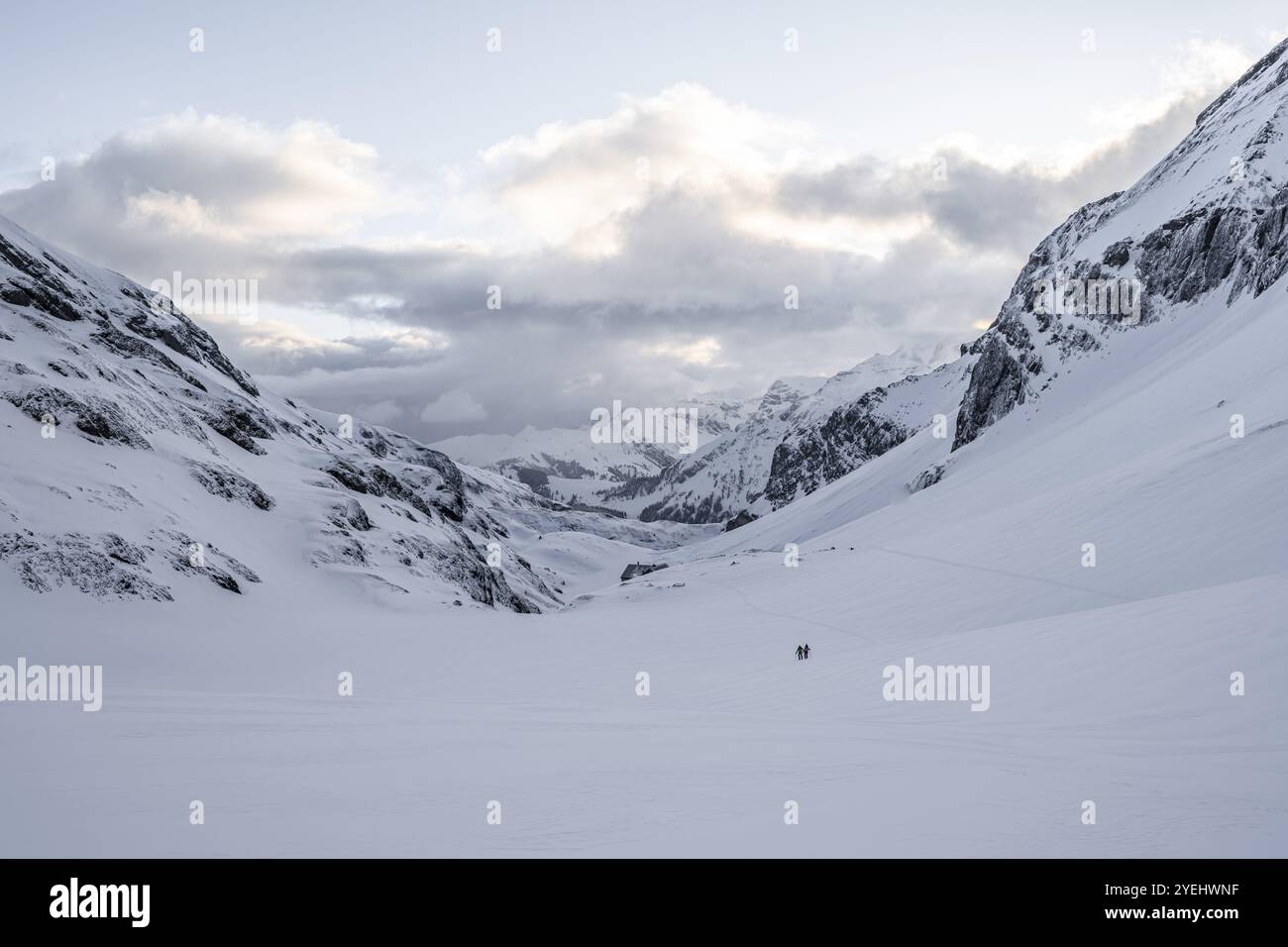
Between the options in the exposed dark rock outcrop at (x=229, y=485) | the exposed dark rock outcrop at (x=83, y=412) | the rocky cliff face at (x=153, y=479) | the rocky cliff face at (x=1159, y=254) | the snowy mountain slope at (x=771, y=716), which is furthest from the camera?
the rocky cliff face at (x=1159, y=254)

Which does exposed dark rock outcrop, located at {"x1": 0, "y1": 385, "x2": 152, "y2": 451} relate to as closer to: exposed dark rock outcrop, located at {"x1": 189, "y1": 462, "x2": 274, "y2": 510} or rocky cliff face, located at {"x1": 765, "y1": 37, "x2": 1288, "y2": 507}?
exposed dark rock outcrop, located at {"x1": 189, "y1": 462, "x2": 274, "y2": 510}

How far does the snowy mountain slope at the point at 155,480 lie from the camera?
2917 cm

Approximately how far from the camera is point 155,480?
38344 mm

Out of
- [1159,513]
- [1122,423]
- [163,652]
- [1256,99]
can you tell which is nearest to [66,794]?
[163,652]

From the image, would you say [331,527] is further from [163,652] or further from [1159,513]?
[1159,513]

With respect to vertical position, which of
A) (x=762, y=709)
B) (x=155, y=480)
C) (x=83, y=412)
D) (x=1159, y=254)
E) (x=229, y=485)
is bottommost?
(x=762, y=709)

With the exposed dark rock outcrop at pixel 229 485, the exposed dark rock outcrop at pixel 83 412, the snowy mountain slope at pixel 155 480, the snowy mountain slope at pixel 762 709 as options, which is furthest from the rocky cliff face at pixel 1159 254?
the exposed dark rock outcrop at pixel 83 412

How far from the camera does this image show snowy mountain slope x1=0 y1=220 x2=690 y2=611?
2917cm

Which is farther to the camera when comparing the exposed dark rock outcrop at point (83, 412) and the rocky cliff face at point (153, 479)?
the exposed dark rock outcrop at point (83, 412)

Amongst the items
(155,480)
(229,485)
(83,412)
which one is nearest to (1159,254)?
(229,485)

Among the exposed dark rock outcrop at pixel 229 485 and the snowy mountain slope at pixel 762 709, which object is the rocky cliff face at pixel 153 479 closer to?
the exposed dark rock outcrop at pixel 229 485

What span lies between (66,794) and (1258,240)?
9875 centimetres

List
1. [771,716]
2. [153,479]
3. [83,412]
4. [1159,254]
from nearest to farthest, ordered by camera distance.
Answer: [771,716] → [153,479] → [83,412] → [1159,254]

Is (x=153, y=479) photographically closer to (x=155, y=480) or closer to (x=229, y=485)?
(x=155, y=480)
